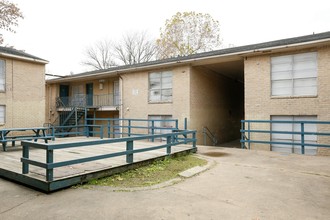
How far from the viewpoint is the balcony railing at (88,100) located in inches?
714

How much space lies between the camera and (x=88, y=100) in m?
19.5

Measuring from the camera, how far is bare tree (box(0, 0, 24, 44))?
612 inches

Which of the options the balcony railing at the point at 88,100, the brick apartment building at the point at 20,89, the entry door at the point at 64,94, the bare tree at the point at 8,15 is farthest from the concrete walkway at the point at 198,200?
the entry door at the point at 64,94

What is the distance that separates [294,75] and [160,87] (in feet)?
23.5

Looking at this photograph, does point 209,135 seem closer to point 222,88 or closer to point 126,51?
point 222,88

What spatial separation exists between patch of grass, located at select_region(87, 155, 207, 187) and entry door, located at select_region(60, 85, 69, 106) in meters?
16.7

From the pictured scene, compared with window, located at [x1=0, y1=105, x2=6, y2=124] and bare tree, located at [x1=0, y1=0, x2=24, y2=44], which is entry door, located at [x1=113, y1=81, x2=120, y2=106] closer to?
window, located at [x1=0, y1=105, x2=6, y2=124]

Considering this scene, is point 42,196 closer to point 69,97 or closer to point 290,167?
Answer: point 290,167

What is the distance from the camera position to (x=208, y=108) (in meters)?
14.6

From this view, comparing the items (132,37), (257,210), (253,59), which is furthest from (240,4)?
(132,37)

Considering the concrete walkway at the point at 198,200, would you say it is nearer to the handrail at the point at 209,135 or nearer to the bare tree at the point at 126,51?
the handrail at the point at 209,135

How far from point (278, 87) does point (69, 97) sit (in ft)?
56.2

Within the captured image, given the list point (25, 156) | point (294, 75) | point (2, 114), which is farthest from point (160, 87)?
point (25, 156)

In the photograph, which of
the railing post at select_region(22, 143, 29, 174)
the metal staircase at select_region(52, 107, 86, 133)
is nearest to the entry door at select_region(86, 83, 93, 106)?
the metal staircase at select_region(52, 107, 86, 133)
